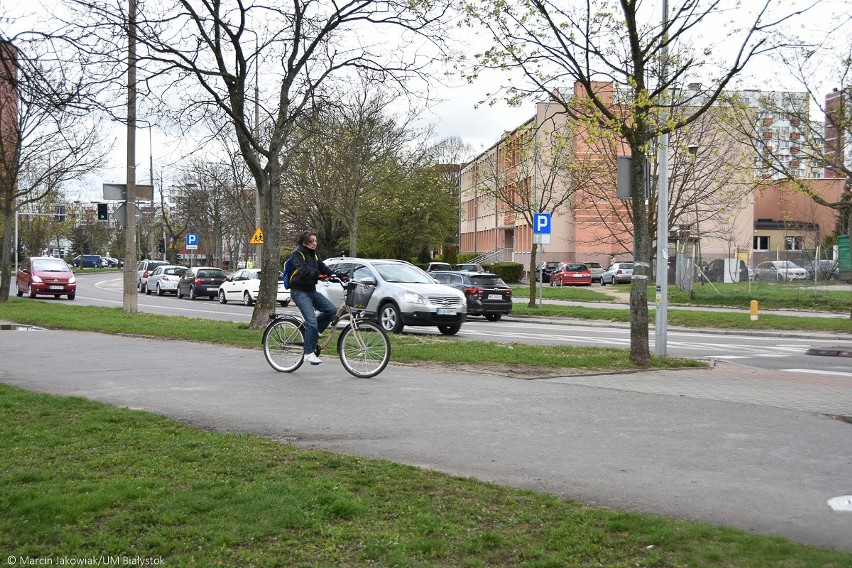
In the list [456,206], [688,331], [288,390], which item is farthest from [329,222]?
[288,390]

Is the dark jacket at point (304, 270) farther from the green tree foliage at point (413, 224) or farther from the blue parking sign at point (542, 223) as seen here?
the green tree foliage at point (413, 224)

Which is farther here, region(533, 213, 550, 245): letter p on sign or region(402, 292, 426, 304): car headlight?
region(533, 213, 550, 245): letter p on sign

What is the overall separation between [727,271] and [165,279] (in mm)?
30929

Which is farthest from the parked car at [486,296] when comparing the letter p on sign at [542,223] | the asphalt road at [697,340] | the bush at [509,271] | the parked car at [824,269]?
the bush at [509,271]

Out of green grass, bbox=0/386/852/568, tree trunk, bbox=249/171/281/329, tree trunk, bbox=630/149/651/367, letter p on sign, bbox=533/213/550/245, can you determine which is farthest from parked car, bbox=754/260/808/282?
green grass, bbox=0/386/852/568

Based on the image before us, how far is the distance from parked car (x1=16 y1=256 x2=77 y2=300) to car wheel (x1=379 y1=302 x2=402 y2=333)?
913 inches

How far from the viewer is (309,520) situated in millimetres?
4930

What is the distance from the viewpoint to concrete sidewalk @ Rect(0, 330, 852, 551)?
5.86 metres

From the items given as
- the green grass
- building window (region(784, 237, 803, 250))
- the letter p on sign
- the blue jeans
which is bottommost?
the green grass

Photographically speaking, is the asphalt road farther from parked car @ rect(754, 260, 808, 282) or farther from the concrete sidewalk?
parked car @ rect(754, 260, 808, 282)

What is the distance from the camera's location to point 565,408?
364 inches

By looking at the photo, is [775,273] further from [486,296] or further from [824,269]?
[486,296]

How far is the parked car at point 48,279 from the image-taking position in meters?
38.7

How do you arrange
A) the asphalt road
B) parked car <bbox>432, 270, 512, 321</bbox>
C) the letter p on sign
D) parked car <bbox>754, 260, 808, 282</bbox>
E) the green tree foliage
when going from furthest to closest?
1. the green tree foliage
2. parked car <bbox>754, 260, 808, 282</bbox>
3. the letter p on sign
4. parked car <bbox>432, 270, 512, 321</bbox>
5. the asphalt road
